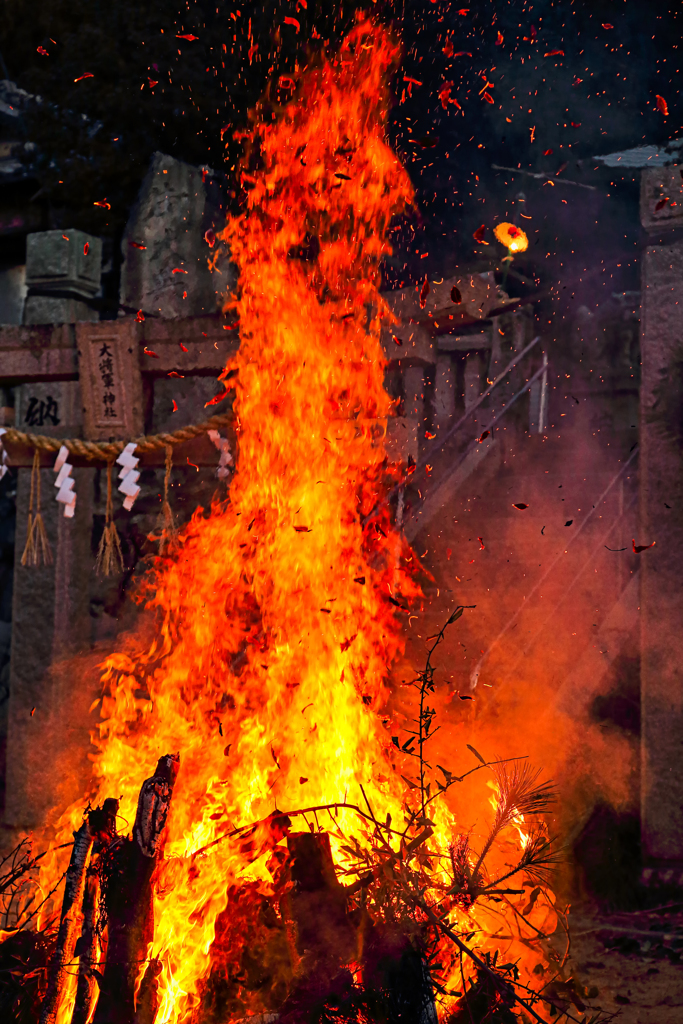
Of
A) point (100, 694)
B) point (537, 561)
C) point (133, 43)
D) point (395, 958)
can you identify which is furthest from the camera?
point (133, 43)

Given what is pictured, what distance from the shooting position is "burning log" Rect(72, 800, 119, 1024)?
13.4 feet

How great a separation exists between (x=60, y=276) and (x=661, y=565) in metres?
6.29

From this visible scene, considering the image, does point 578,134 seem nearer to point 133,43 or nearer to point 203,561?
point 133,43

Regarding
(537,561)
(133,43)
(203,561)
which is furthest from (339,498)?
(133,43)

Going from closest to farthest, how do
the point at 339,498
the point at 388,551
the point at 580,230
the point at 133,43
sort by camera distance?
1. the point at 339,498
2. the point at 388,551
3. the point at 133,43
4. the point at 580,230

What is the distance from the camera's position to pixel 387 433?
7.39 metres

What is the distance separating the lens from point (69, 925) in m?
Answer: 4.20

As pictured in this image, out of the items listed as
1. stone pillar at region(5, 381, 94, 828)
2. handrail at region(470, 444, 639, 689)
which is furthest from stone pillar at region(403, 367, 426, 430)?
stone pillar at region(5, 381, 94, 828)

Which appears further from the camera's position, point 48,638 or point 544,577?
point 544,577

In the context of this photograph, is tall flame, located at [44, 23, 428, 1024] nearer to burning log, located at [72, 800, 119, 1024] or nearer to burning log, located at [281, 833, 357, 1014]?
burning log, located at [72, 800, 119, 1024]

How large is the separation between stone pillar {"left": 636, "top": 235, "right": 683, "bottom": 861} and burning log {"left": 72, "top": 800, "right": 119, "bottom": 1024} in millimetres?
4659

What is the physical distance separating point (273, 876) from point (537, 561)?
529cm

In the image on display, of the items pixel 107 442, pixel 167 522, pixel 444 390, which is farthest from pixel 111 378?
pixel 444 390

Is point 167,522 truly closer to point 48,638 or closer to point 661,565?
point 48,638
